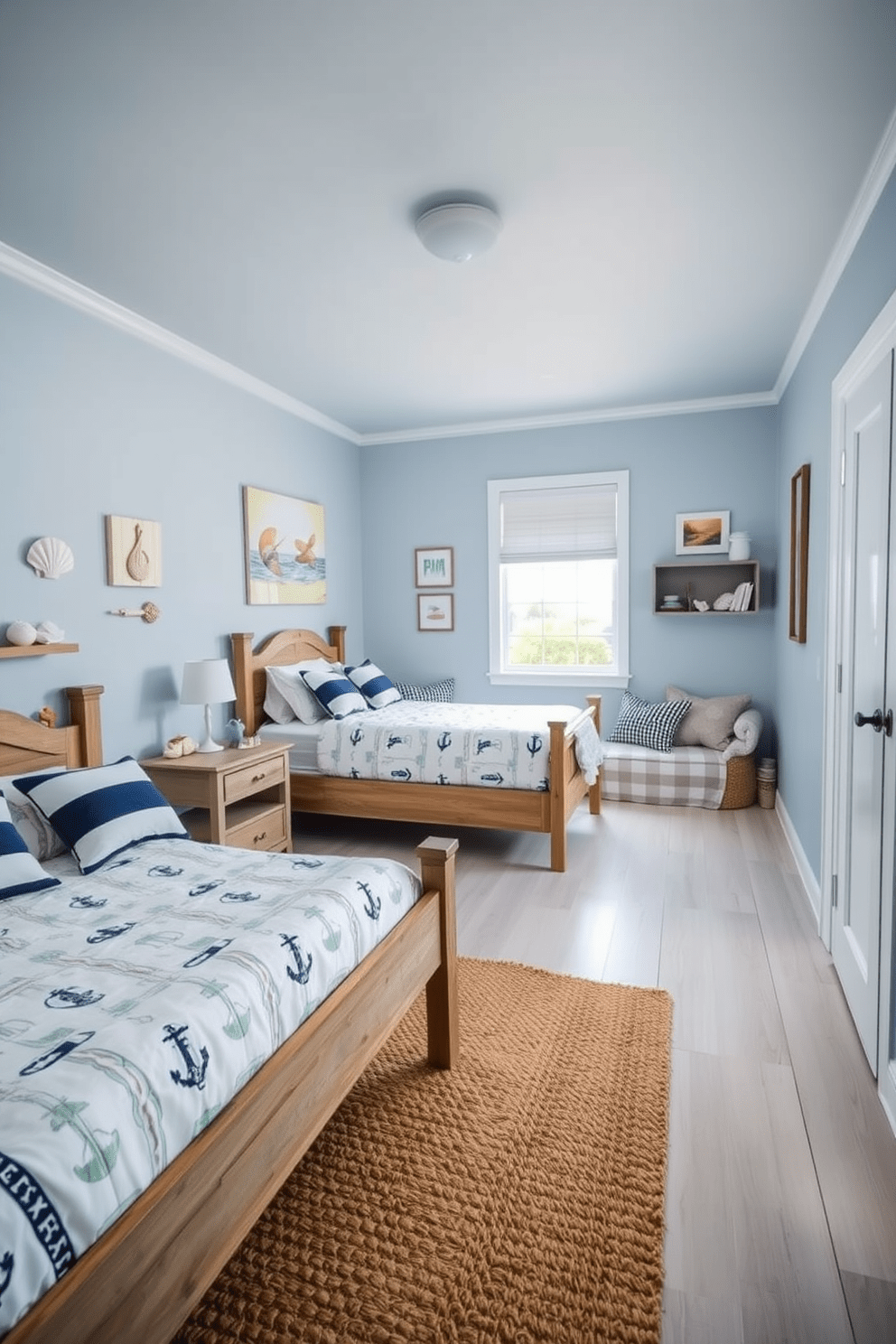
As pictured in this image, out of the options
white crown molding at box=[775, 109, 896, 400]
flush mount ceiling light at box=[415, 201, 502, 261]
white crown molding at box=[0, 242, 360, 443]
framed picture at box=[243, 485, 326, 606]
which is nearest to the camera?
white crown molding at box=[775, 109, 896, 400]

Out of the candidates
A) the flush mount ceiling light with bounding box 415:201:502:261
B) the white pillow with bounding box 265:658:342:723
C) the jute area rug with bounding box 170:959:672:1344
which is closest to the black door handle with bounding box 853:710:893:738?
the jute area rug with bounding box 170:959:672:1344

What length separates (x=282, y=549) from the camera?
4699 millimetres

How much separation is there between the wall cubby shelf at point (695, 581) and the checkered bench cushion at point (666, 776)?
3.15ft

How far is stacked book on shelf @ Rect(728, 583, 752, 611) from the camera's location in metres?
4.86

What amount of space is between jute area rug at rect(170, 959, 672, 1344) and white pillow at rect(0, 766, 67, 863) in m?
1.20

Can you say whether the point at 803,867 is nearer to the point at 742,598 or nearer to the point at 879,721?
the point at 879,721

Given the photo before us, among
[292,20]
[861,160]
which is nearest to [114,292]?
[292,20]

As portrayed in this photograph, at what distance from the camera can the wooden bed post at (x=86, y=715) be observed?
9.87ft

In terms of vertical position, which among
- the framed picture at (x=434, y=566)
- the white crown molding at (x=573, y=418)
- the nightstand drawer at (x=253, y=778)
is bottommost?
the nightstand drawer at (x=253, y=778)

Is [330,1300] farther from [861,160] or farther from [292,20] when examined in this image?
[861,160]

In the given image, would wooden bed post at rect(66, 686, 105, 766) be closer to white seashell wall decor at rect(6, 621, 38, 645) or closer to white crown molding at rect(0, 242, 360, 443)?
white seashell wall decor at rect(6, 621, 38, 645)

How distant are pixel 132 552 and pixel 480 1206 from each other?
293 centimetres

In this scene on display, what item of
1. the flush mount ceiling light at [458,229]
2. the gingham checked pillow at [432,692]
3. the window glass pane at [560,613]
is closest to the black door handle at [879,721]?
the flush mount ceiling light at [458,229]

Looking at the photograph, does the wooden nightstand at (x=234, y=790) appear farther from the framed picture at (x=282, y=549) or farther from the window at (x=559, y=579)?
the window at (x=559, y=579)
